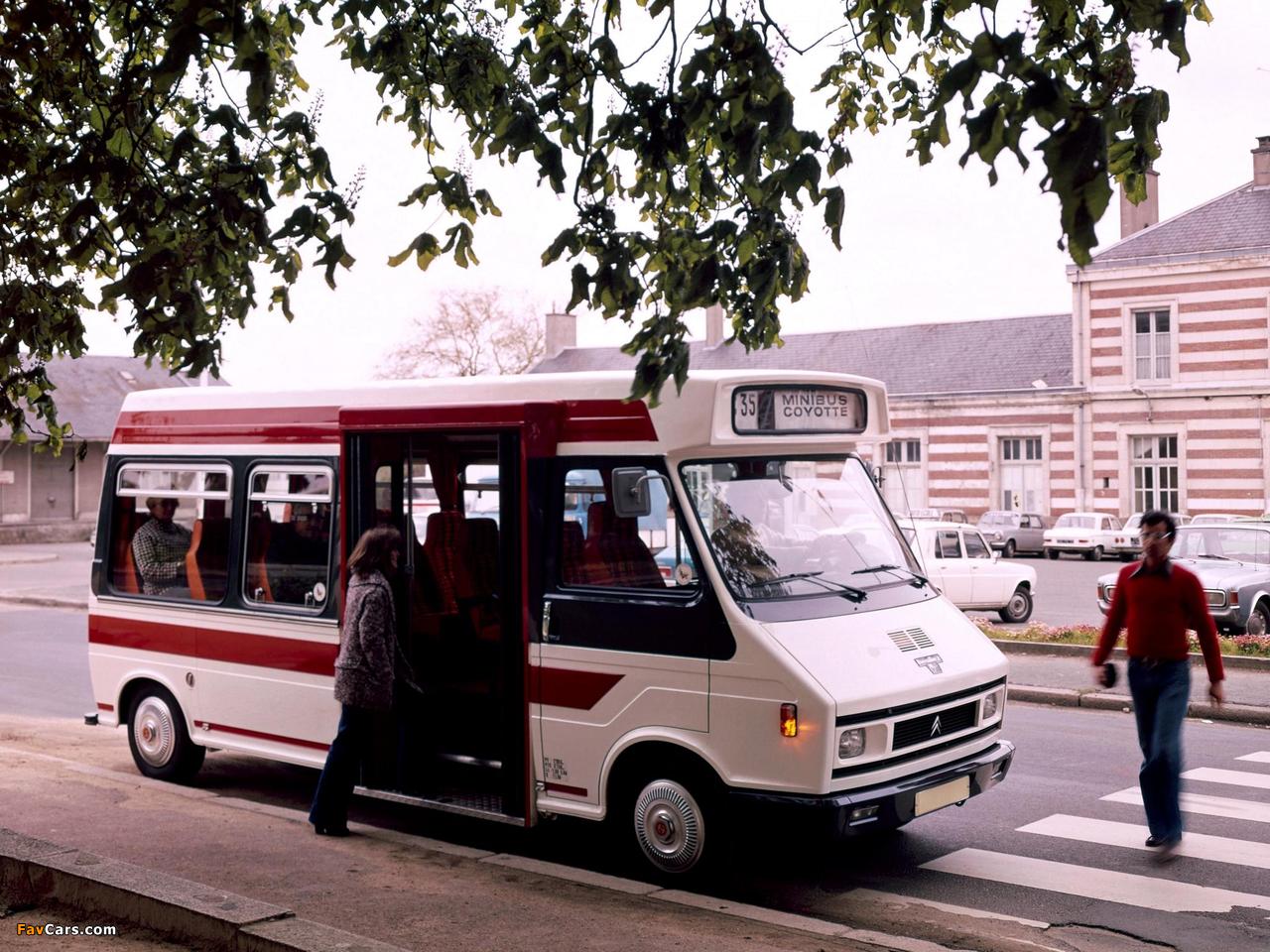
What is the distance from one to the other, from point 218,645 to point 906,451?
149ft

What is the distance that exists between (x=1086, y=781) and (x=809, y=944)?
4486 millimetres

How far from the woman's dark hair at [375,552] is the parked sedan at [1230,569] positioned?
1247 cm

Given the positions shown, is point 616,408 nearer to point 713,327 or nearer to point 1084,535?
point 1084,535

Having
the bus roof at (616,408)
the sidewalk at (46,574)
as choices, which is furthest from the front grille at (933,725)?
the sidewalk at (46,574)

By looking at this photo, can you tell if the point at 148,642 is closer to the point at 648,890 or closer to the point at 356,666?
the point at 356,666

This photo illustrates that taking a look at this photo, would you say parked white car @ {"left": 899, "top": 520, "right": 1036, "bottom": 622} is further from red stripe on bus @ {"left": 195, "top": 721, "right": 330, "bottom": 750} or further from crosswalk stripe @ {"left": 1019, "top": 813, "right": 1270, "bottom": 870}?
red stripe on bus @ {"left": 195, "top": 721, "right": 330, "bottom": 750}

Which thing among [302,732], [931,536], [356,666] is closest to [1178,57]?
[356,666]

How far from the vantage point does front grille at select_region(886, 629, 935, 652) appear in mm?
7621

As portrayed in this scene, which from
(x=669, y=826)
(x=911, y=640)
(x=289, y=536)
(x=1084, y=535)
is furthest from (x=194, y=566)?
(x=1084, y=535)

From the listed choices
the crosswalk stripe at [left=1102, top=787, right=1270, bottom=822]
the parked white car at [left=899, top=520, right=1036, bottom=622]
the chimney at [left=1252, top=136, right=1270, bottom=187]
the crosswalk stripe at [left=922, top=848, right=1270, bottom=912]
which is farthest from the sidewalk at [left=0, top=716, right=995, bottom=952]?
the chimney at [left=1252, top=136, right=1270, bottom=187]

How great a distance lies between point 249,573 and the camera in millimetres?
9914

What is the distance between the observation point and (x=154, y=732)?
10445 millimetres

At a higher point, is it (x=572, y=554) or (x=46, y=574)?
(x=572, y=554)

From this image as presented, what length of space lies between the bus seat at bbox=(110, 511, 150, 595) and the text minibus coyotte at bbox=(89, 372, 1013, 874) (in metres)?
0.51
